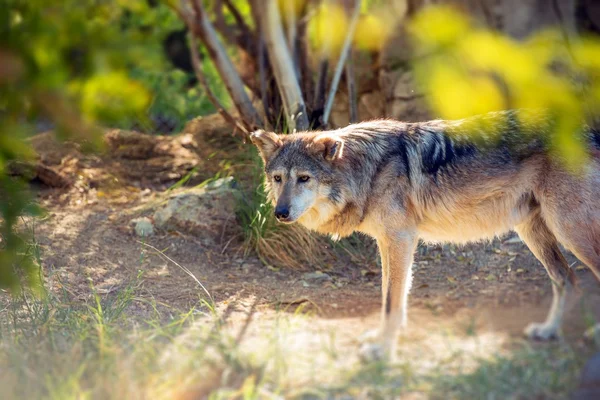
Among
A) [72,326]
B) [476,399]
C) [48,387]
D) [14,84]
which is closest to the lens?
[14,84]

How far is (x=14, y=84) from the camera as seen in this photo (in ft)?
7.55

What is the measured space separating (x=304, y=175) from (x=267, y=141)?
1.63 ft

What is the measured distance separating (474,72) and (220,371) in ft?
7.75

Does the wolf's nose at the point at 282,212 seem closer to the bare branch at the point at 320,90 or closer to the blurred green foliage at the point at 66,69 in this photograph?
the blurred green foliage at the point at 66,69

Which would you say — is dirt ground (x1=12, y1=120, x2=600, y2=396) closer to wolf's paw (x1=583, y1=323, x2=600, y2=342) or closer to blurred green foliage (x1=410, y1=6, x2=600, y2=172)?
wolf's paw (x1=583, y1=323, x2=600, y2=342)

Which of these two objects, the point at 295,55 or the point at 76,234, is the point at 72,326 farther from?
the point at 295,55

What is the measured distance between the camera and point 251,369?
12.4ft

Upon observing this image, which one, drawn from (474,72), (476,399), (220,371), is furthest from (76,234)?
(474,72)

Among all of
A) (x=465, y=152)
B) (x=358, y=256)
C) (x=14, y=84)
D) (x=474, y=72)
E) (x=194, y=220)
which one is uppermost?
(x=14, y=84)

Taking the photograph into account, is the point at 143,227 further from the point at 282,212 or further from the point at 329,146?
the point at 329,146

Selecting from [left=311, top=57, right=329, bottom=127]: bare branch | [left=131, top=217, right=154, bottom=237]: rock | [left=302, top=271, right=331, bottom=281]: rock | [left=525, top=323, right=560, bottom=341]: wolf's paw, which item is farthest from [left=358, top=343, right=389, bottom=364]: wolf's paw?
[left=311, top=57, right=329, bottom=127]: bare branch

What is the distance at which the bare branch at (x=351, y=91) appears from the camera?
28.0 ft

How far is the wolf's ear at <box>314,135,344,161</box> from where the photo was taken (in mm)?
5125

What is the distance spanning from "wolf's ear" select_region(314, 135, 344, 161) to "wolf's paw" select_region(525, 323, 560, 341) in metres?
1.96
